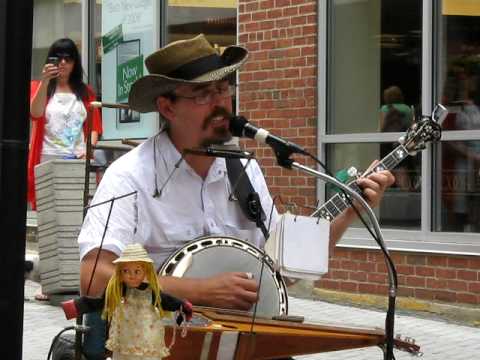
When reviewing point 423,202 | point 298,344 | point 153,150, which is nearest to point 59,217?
point 423,202

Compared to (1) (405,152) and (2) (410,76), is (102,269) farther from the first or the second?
(2) (410,76)

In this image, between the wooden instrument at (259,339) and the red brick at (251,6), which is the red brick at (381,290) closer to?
the red brick at (251,6)

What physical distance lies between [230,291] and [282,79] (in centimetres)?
577

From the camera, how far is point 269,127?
30.4 feet

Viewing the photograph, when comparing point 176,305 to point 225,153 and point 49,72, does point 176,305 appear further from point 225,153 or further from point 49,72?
point 49,72

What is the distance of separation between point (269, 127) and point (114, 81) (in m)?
2.51

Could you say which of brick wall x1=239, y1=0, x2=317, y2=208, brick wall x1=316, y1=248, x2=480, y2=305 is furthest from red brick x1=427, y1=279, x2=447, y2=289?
brick wall x1=239, y1=0, x2=317, y2=208

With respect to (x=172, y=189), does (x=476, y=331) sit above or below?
below

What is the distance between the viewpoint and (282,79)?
9172 mm

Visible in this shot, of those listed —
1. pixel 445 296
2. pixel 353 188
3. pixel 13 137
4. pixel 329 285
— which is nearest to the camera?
pixel 13 137

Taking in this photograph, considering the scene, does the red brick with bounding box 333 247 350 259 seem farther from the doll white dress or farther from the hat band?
the doll white dress

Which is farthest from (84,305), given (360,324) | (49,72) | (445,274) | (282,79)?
(282,79)

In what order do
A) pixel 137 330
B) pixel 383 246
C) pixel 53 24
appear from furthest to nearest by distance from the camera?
pixel 53 24 → pixel 383 246 → pixel 137 330

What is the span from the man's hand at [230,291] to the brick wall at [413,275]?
445 cm
